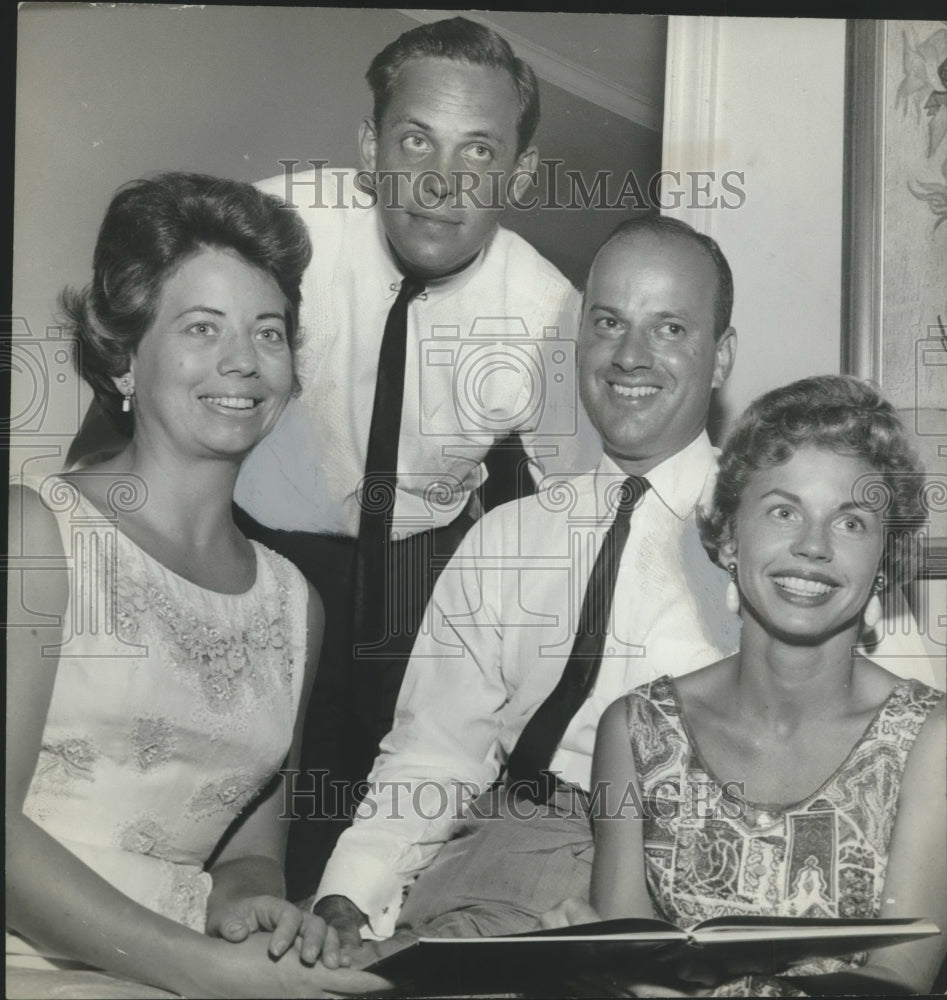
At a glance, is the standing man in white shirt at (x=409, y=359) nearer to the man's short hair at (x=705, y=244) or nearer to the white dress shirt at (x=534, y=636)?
the white dress shirt at (x=534, y=636)

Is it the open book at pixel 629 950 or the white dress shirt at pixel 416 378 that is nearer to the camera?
the open book at pixel 629 950

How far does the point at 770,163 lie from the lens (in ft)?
8.89

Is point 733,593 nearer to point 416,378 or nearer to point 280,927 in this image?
point 416,378

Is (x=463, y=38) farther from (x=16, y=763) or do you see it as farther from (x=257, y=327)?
(x=16, y=763)

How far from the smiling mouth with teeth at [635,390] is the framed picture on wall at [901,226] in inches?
16.3

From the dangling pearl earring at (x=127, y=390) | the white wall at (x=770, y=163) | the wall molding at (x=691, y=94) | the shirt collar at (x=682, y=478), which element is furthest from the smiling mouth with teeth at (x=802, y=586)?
the dangling pearl earring at (x=127, y=390)

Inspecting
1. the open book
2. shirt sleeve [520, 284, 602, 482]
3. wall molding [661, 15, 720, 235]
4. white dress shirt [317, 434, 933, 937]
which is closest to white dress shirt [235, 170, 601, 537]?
shirt sleeve [520, 284, 602, 482]

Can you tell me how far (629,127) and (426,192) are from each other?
44cm

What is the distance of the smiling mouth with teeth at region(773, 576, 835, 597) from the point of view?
2.54 meters

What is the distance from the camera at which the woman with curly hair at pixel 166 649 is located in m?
2.45

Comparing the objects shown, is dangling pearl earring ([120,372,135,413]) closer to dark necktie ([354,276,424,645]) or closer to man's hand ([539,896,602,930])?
dark necktie ([354,276,424,645])

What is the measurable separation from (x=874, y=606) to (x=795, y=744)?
317 mm

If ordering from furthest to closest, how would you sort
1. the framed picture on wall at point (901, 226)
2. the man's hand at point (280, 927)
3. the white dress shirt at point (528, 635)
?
1. the framed picture on wall at point (901, 226)
2. the white dress shirt at point (528, 635)
3. the man's hand at point (280, 927)

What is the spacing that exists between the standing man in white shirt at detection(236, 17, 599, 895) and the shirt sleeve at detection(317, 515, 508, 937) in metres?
0.05
